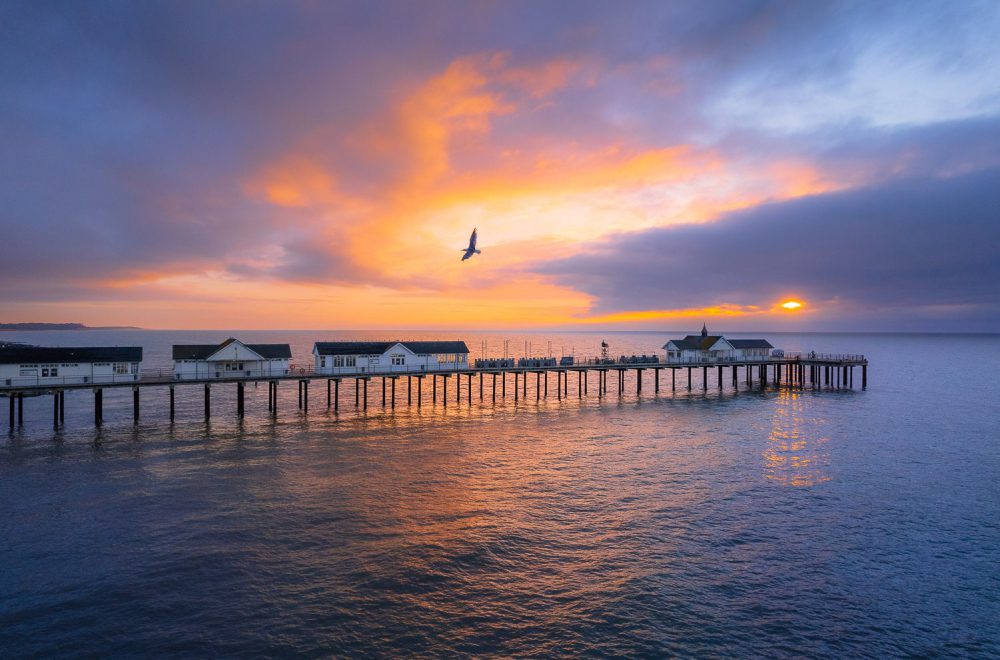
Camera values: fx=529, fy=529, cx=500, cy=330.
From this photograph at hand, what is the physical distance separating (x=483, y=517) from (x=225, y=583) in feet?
41.2

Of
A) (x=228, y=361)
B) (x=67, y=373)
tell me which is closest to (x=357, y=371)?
(x=228, y=361)

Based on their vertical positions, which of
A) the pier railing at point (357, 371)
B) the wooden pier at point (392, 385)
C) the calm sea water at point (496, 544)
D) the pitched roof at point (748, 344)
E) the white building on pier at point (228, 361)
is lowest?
the calm sea water at point (496, 544)

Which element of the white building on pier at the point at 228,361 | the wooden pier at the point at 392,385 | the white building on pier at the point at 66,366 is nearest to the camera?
the white building on pier at the point at 66,366

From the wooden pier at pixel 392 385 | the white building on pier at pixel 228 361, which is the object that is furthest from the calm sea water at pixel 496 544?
the white building on pier at pixel 228 361

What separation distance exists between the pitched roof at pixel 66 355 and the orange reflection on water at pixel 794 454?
58013mm

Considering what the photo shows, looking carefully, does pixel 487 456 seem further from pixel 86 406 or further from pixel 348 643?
pixel 86 406

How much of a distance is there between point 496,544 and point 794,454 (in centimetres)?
3005

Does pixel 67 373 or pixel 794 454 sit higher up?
pixel 67 373

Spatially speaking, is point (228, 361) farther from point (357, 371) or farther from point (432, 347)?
point (432, 347)

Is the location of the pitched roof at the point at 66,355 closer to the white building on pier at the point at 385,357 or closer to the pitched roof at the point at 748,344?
the white building on pier at the point at 385,357

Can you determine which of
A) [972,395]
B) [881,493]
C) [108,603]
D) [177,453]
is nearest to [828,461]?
[881,493]

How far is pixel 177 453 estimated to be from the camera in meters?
41.2

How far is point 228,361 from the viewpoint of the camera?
59281mm

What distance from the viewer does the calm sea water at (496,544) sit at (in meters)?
18.5
